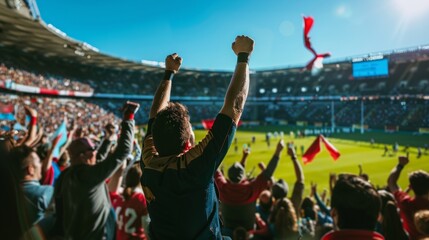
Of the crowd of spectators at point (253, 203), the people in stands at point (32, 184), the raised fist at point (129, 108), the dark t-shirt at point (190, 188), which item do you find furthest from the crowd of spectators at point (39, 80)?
the dark t-shirt at point (190, 188)

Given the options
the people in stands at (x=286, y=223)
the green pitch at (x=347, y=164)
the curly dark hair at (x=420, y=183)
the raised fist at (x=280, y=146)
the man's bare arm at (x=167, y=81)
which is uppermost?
the man's bare arm at (x=167, y=81)

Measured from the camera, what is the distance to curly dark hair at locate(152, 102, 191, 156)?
7.55ft

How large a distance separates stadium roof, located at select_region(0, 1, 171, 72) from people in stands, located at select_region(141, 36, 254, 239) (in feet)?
99.6

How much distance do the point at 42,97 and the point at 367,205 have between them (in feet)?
180

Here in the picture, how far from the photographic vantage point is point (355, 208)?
248cm

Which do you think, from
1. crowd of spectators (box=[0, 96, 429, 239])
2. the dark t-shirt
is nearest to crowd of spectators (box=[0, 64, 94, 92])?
crowd of spectators (box=[0, 96, 429, 239])

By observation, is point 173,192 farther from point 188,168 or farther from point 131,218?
point 131,218

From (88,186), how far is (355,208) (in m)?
2.88

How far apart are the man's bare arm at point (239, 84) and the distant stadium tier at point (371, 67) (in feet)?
193

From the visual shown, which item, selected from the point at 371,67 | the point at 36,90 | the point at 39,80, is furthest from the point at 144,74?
the point at 371,67

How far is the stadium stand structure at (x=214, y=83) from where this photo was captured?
41453 millimetres

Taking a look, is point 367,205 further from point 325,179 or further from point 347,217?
point 325,179

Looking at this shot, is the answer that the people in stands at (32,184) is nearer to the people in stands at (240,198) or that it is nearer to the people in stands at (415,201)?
the people in stands at (240,198)

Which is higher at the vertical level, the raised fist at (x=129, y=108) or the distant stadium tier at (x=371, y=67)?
Result: the distant stadium tier at (x=371, y=67)
